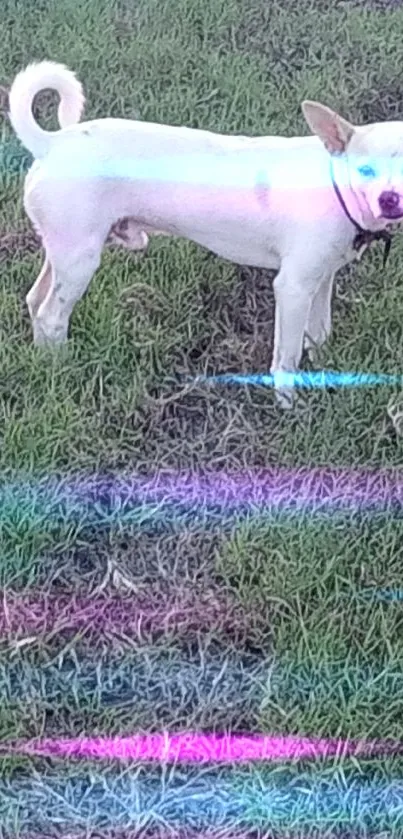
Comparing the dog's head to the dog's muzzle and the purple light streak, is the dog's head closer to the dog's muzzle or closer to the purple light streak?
the dog's muzzle

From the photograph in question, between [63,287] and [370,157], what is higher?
[370,157]

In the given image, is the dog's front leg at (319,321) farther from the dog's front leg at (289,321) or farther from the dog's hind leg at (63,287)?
the dog's hind leg at (63,287)

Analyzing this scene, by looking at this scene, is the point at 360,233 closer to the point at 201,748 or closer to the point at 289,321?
the point at 289,321

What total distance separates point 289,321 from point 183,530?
1.44 feet

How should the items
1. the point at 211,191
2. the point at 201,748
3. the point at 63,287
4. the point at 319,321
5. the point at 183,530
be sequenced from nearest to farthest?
the point at 201,748
the point at 183,530
the point at 211,191
the point at 63,287
the point at 319,321

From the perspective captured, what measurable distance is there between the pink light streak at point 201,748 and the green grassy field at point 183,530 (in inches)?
0.8

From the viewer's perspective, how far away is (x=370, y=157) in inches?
97.6

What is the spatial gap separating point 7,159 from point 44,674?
5.65ft

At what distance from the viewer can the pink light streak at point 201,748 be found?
2020mm

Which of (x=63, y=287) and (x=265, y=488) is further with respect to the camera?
(x=63, y=287)

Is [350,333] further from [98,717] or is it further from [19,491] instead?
[98,717]

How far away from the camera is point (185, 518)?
2.46 metres

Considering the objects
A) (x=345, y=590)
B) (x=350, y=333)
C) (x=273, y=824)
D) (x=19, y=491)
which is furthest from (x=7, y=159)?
(x=273, y=824)

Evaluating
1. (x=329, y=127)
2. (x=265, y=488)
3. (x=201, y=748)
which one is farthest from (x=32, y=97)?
(x=201, y=748)
